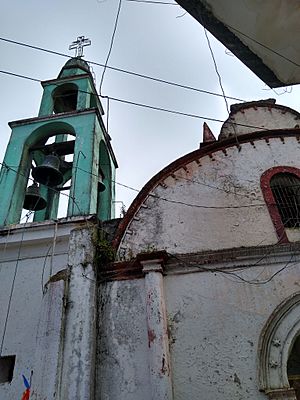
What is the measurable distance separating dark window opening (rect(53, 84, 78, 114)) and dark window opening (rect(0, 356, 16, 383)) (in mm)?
6882

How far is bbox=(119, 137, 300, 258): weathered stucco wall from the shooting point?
233 inches

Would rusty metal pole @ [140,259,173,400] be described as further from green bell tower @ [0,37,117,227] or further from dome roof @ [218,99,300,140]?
dome roof @ [218,99,300,140]

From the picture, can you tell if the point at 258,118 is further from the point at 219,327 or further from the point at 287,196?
Answer: the point at 219,327

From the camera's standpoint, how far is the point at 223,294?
523cm

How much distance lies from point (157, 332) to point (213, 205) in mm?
2400

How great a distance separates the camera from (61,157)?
933 cm

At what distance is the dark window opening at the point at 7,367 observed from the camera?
18.3 feet

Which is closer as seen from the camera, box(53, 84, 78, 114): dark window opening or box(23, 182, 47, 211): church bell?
box(23, 182, 47, 211): church bell

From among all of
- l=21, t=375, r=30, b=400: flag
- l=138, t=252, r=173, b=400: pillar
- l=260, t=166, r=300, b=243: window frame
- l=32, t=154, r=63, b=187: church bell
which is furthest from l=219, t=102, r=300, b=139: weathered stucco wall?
l=21, t=375, r=30, b=400: flag

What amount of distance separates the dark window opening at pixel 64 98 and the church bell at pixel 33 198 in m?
3.38

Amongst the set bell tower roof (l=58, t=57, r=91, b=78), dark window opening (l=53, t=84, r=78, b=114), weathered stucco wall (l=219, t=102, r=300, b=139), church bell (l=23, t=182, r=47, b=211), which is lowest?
church bell (l=23, t=182, r=47, b=211)

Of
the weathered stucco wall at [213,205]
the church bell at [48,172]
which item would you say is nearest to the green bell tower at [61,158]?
the church bell at [48,172]

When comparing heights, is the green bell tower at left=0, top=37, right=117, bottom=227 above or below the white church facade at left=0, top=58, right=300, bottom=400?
above

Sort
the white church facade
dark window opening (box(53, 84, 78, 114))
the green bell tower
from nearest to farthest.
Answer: the white church facade → the green bell tower → dark window opening (box(53, 84, 78, 114))
